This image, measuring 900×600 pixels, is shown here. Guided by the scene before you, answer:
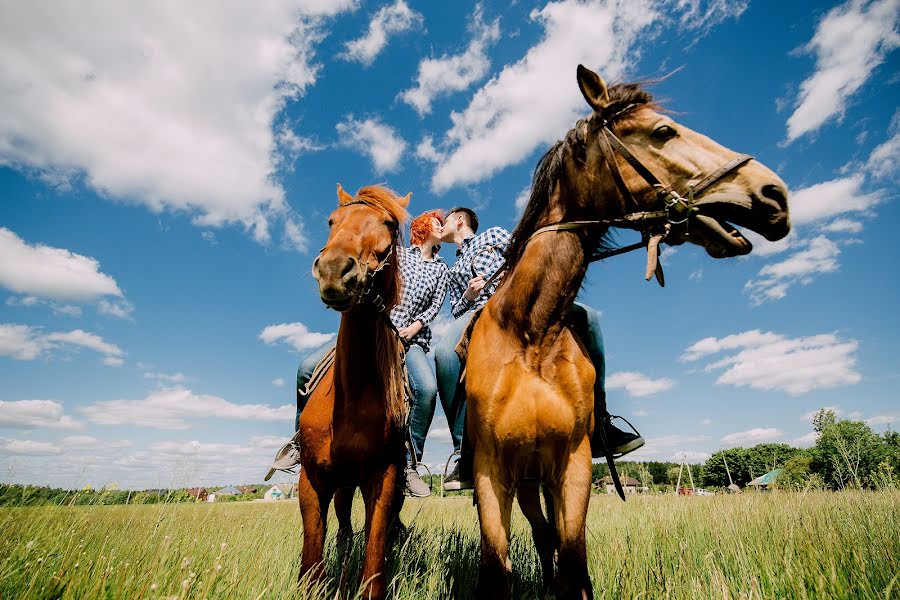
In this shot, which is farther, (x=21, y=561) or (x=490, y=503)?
(x=490, y=503)

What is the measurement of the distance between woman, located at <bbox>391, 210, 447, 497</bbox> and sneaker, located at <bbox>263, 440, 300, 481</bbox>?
1195 millimetres

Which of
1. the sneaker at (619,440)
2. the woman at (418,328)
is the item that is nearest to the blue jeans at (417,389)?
the woman at (418,328)

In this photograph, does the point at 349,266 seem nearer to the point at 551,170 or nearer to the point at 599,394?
the point at 551,170

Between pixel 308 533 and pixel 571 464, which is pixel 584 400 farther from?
pixel 308 533

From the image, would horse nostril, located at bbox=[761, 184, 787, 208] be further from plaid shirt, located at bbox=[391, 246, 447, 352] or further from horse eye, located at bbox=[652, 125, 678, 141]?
plaid shirt, located at bbox=[391, 246, 447, 352]

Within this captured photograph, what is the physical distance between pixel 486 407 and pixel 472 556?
319 cm

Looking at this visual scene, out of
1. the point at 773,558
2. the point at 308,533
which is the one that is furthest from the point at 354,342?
the point at 773,558

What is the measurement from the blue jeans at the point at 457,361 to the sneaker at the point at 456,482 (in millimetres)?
221

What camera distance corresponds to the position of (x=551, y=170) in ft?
11.7

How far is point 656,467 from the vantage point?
80.2 m

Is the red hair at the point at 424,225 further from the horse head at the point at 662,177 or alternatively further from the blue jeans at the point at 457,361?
the horse head at the point at 662,177

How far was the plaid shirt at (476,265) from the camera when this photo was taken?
4.72 m

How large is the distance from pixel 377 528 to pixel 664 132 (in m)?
3.79

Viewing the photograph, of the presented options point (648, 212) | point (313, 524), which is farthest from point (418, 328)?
point (648, 212)
